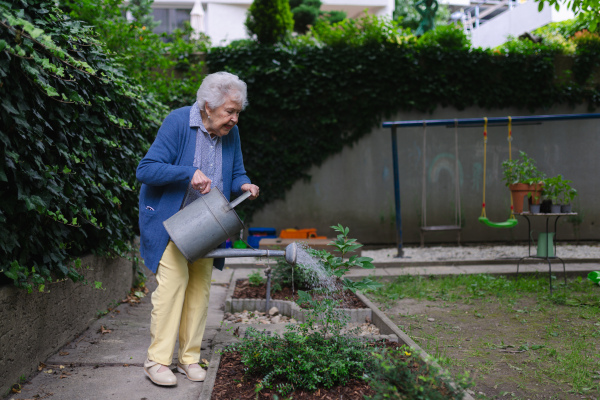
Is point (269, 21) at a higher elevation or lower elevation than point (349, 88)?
higher

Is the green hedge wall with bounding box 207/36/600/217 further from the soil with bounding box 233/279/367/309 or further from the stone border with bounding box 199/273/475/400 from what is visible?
the soil with bounding box 233/279/367/309

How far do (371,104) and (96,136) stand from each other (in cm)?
606

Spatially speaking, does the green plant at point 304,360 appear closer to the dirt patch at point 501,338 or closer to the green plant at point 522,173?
the dirt patch at point 501,338

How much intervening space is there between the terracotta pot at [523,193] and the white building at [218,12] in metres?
14.1

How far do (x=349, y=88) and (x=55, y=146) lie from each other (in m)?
6.49

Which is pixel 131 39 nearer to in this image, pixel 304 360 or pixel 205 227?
pixel 205 227

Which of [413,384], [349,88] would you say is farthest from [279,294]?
[349,88]

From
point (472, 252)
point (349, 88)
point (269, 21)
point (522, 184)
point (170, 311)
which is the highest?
point (269, 21)

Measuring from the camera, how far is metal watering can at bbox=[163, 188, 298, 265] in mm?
2545

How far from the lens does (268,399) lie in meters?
2.38

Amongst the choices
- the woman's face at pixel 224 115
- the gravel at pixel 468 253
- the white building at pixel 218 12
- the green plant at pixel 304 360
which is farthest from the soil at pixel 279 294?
the white building at pixel 218 12

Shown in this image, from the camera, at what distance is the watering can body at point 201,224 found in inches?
100

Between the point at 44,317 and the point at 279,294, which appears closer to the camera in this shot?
the point at 44,317

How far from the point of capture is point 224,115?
268 cm
